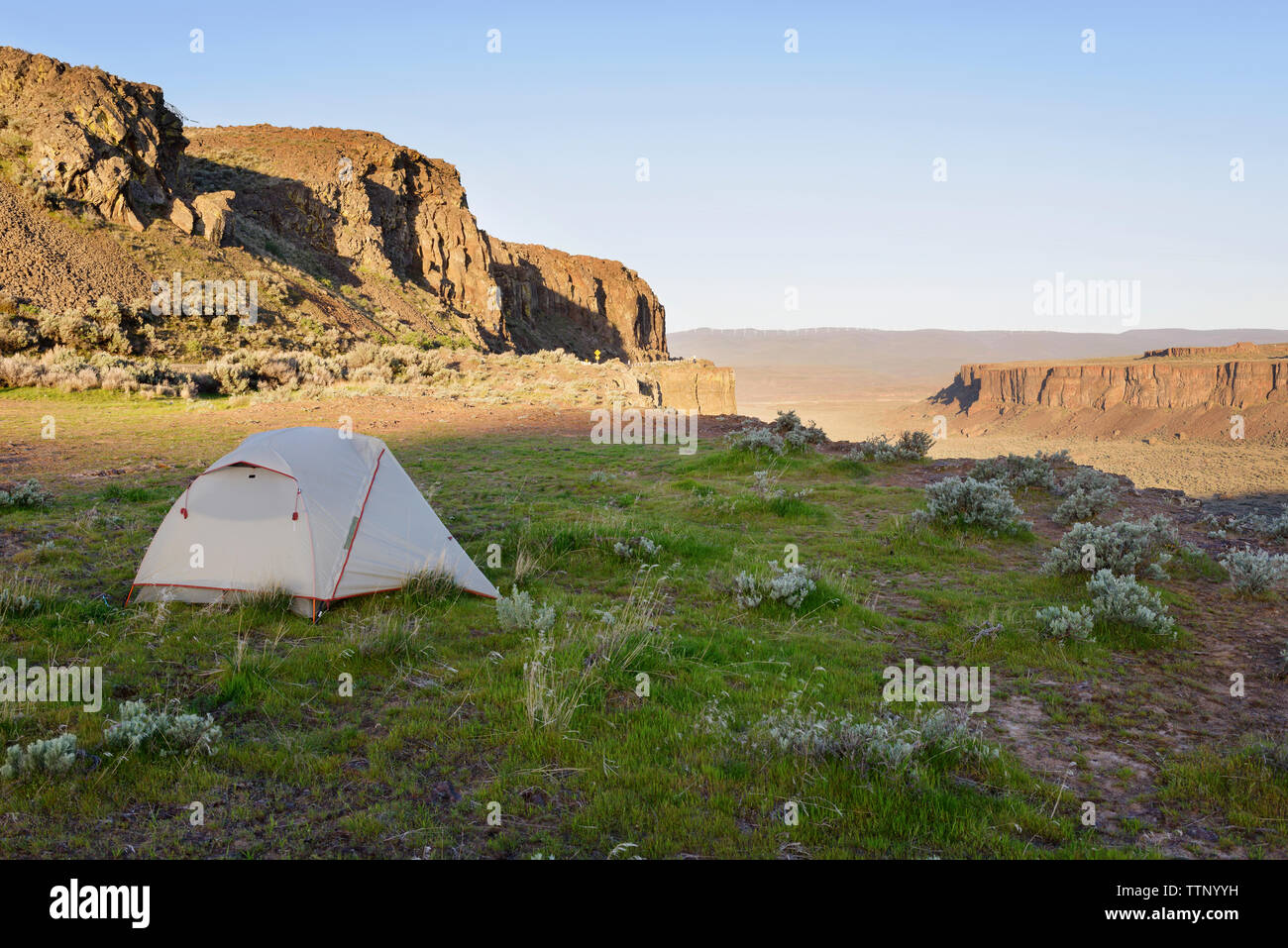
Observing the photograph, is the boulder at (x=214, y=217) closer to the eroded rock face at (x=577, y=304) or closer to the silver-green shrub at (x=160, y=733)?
the eroded rock face at (x=577, y=304)

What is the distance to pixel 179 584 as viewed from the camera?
6750 mm

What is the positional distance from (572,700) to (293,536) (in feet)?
11.8

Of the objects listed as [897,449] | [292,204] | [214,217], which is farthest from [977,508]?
[292,204]


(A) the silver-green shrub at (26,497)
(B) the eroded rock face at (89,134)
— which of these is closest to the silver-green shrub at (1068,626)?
(A) the silver-green shrub at (26,497)

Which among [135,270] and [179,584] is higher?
[135,270]

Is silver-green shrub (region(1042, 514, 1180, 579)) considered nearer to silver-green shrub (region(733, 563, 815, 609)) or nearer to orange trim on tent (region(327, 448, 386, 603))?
silver-green shrub (region(733, 563, 815, 609))

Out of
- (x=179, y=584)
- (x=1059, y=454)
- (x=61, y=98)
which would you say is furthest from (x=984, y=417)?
(x=179, y=584)

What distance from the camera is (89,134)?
32094 millimetres

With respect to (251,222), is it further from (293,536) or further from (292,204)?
(293,536)

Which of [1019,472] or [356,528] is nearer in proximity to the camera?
[356,528]

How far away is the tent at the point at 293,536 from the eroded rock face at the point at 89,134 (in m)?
32.9

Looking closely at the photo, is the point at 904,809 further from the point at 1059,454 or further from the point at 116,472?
the point at 1059,454
